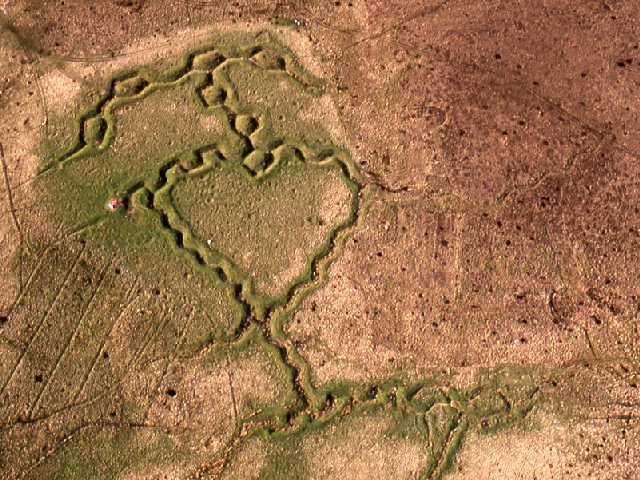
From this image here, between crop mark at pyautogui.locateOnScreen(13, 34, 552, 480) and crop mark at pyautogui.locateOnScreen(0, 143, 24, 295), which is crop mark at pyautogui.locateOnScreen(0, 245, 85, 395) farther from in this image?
crop mark at pyautogui.locateOnScreen(0, 143, 24, 295)

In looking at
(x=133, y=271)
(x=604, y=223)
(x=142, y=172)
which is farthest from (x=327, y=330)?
(x=604, y=223)

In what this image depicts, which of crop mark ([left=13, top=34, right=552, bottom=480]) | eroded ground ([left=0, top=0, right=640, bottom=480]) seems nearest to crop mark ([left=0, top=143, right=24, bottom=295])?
eroded ground ([left=0, top=0, right=640, bottom=480])

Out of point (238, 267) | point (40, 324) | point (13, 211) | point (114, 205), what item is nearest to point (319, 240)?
point (238, 267)

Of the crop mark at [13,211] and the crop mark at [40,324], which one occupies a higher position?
the crop mark at [13,211]

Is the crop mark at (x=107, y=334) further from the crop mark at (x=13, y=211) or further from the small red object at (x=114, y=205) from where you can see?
the crop mark at (x=13, y=211)

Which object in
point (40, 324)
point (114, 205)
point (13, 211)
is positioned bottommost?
point (40, 324)

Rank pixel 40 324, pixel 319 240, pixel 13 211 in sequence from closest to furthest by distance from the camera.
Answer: pixel 40 324
pixel 13 211
pixel 319 240

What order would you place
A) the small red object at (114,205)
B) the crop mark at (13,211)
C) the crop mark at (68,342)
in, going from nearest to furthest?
1. the crop mark at (68,342)
2. the crop mark at (13,211)
3. the small red object at (114,205)

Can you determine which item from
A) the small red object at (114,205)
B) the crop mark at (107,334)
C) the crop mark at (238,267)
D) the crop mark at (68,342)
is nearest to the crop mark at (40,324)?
the crop mark at (238,267)

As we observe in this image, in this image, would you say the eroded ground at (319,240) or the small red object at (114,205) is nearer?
the eroded ground at (319,240)

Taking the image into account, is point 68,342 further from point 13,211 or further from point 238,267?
point 238,267
